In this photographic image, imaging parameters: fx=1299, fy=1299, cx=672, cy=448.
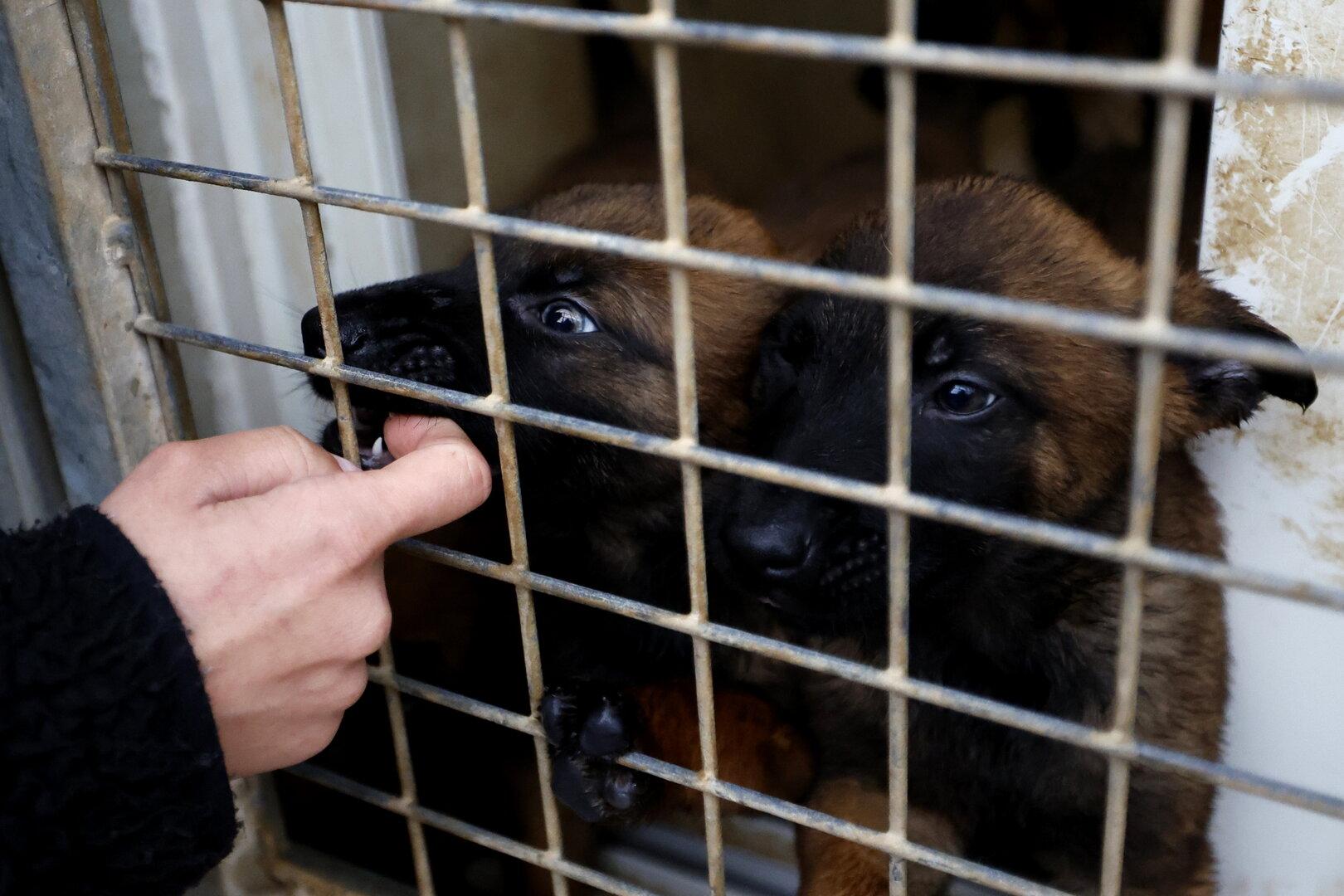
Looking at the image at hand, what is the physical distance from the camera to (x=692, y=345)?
1.25 metres

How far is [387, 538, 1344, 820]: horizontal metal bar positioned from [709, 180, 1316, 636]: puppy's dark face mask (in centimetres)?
21

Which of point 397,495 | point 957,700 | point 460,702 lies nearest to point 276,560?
point 397,495

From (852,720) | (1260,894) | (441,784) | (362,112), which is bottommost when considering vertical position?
(441,784)

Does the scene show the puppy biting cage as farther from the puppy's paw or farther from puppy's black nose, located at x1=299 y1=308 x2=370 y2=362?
puppy's black nose, located at x1=299 y1=308 x2=370 y2=362

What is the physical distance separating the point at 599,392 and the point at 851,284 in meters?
0.94

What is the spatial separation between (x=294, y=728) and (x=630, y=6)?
277cm

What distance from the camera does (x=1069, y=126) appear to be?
4.18 m

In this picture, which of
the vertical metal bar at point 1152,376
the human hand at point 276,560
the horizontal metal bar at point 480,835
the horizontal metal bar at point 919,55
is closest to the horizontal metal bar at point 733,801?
the horizontal metal bar at point 480,835

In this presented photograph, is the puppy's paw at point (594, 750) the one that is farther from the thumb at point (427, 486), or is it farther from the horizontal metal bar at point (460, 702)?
the thumb at point (427, 486)

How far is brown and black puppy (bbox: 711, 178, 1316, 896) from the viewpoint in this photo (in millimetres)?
1553

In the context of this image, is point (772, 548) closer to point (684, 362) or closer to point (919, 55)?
point (684, 362)

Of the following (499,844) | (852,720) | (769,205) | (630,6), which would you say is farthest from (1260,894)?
(630,6)

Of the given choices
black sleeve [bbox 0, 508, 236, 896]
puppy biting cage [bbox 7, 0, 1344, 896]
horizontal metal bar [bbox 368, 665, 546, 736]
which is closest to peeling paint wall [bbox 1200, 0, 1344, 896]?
puppy biting cage [bbox 7, 0, 1344, 896]

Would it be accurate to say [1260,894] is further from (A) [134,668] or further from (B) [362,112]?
(B) [362,112]
